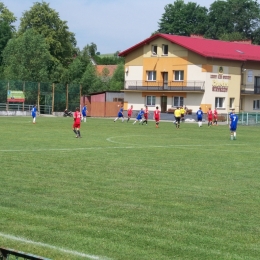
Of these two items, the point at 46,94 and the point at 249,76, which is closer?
the point at 46,94

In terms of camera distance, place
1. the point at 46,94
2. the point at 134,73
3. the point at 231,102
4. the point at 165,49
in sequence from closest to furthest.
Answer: the point at 46,94 → the point at 231,102 → the point at 165,49 → the point at 134,73

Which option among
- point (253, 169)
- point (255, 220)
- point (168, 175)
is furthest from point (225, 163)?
point (255, 220)

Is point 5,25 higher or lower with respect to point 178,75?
higher

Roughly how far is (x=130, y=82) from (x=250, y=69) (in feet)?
46.3

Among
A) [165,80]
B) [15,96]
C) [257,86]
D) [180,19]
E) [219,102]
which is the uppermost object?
[180,19]

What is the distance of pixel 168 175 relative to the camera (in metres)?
16.5

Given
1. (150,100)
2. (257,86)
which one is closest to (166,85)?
(150,100)

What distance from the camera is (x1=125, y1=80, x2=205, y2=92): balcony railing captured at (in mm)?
69188

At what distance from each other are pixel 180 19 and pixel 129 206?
109068 millimetres

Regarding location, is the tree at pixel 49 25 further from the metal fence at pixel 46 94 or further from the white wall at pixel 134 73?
the metal fence at pixel 46 94

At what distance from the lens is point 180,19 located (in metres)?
118

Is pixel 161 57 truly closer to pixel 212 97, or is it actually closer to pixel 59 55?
pixel 212 97

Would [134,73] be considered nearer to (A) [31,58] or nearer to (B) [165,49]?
(B) [165,49]

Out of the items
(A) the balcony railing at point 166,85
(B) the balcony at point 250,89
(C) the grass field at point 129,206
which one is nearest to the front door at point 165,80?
(A) the balcony railing at point 166,85
